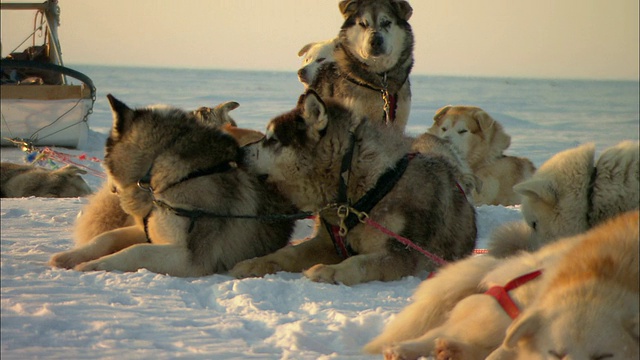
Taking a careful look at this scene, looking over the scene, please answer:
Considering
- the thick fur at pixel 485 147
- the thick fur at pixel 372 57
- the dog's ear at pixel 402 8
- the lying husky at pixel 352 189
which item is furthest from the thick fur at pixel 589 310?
the thick fur at pixel 485 147

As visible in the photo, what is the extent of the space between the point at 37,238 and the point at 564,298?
3.09 meters

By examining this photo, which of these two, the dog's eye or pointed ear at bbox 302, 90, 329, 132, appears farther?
pointed ear at bbox 302, 90, 329, 132

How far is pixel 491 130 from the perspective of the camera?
30.2ft

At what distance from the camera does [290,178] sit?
191 inches

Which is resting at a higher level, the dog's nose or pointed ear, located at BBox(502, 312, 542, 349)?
the dog's nose

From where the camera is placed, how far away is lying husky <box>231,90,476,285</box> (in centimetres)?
471

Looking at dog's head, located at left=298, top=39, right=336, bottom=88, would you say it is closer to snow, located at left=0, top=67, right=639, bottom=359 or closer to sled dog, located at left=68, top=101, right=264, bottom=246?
snow, located at left=0, top=67, right=639, bottom=359

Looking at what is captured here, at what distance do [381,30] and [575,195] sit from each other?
317cm

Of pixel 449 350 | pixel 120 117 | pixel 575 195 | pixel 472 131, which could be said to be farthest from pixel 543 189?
pixel 472 131

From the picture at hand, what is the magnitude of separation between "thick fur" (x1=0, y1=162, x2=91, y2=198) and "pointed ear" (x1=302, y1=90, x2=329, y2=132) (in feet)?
16.0

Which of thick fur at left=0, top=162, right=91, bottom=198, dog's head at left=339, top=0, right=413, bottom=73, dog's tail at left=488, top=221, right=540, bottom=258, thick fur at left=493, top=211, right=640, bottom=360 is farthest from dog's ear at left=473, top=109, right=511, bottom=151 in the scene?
thick fur at left=493, top=211, right=640, bottom=360

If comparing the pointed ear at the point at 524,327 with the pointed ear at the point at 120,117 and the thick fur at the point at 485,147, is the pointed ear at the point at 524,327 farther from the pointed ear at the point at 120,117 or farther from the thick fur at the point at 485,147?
the thick fur at the point at 485,147

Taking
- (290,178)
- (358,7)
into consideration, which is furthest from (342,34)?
(290,178)

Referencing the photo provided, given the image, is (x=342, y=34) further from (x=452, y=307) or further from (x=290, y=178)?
(x=452, y=307)
